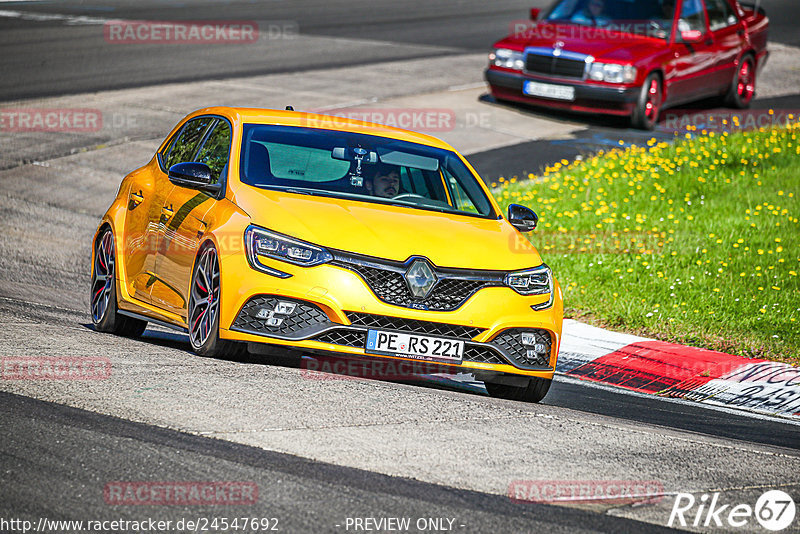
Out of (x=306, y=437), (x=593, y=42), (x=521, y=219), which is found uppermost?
(x=521, y=219)

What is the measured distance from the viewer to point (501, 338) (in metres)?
7.20

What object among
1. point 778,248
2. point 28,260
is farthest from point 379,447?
point 778,248

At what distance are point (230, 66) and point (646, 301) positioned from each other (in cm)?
1433

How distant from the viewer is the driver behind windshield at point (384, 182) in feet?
26.2

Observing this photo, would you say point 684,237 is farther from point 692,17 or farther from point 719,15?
point 719,15

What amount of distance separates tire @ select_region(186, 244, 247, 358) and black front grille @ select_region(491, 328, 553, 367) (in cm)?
156

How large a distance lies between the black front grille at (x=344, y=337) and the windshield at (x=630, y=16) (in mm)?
13620

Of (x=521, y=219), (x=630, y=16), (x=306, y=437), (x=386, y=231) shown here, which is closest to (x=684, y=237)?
(x=521, y=219)

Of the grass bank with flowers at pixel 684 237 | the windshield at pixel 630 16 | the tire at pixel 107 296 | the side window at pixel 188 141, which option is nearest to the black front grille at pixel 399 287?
the side window at pixel 188 141

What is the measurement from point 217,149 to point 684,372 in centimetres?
402

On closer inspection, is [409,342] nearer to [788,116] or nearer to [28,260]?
[28,260]

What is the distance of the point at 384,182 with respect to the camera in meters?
8.08

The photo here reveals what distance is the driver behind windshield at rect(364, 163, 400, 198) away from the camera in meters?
7.98

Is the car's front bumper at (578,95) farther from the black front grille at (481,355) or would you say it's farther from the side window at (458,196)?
the black front grille at (481,355)
